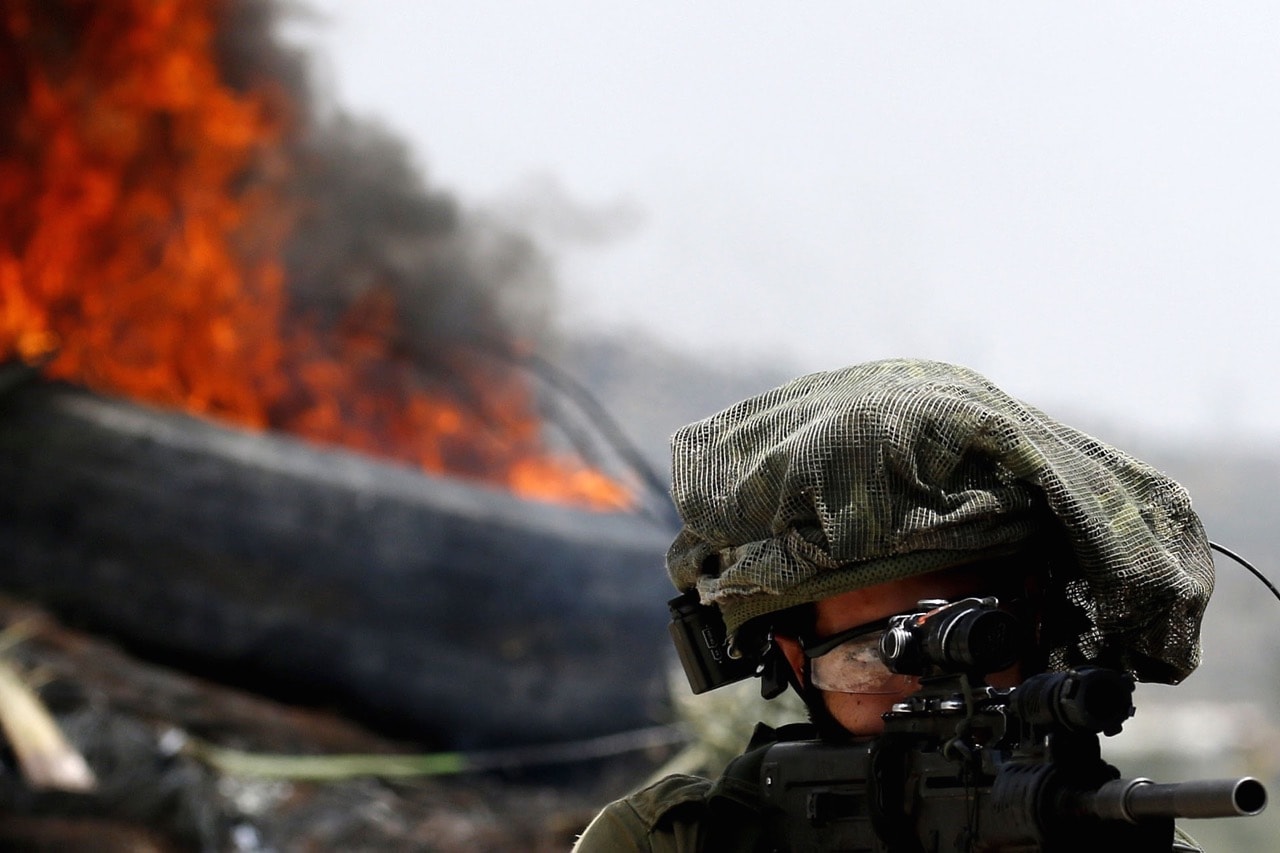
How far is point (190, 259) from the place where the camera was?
8.46 meters

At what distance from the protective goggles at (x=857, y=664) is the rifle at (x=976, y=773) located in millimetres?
89

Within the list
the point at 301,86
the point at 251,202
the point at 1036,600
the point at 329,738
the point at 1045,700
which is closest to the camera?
the point at 1045,700

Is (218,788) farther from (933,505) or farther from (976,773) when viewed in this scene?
(976,773)

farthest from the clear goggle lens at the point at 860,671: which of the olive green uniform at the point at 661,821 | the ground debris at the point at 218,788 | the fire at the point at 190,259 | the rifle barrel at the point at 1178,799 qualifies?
the fire at the point at 190,259

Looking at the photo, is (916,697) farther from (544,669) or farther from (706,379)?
(706,379)

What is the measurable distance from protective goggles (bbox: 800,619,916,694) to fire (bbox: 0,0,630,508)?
607cm

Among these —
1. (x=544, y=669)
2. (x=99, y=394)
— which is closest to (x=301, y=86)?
(x=99, y=394)

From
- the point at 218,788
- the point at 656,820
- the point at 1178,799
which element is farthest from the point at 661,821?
the point at 218,788

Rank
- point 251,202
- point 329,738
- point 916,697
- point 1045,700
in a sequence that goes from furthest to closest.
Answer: point 251,202
point 329,738
point 916,697
point 1045,700

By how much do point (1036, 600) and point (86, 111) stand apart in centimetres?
771

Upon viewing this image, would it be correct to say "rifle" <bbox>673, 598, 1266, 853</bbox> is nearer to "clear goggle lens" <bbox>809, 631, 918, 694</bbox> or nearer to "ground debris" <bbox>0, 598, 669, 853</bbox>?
"clear goggle lens" <bbox>809, 631, 918, 694</bbox>

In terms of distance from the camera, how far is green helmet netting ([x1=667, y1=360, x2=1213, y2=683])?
6.63 ft

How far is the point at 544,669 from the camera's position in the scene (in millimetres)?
6961

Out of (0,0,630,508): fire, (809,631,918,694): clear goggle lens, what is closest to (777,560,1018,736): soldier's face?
(809,631,918,694): clear goggle lens
